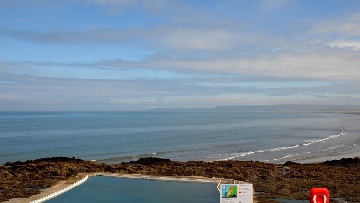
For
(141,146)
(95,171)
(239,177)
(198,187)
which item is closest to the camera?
(198,187)

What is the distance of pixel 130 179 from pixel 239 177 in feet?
20.5

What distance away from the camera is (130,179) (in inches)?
835

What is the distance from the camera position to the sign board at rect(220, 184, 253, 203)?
12898 mm

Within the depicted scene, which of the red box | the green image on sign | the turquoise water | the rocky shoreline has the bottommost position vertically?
the turquoise water

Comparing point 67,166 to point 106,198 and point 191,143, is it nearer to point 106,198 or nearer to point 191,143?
point 106,198

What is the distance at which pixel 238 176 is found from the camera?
22250 mm

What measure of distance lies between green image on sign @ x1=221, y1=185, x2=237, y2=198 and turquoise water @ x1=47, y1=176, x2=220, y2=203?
3.54 m

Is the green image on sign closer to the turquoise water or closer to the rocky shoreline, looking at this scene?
the turquoise water

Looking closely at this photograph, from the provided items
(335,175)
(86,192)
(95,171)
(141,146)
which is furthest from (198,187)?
(141,146)

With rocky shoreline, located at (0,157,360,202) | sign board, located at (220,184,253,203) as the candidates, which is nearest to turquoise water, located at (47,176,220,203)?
rocky shoreline, located at (0,157,360,202)

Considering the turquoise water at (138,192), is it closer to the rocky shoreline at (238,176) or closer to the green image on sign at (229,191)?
the rocky shoreline at (238,176)

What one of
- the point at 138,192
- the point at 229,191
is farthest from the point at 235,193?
the point at 138,192

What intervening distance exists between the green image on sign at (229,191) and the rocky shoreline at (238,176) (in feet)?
13.8

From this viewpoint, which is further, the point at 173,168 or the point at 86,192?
the point at 173,168
